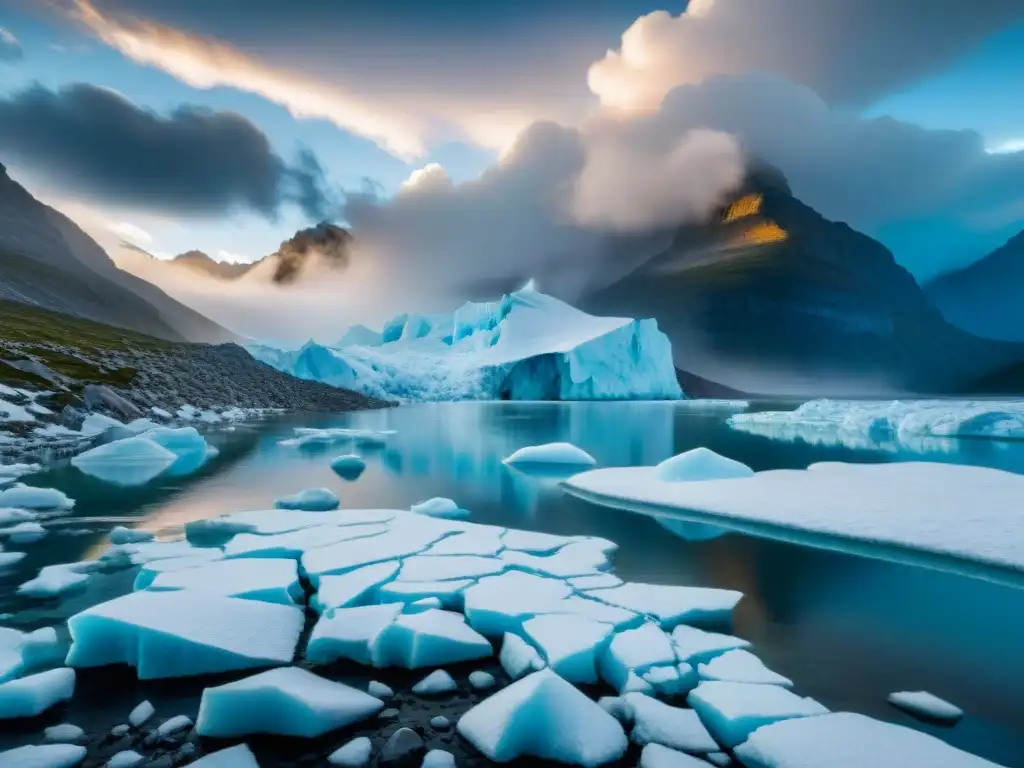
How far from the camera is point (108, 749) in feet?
10.9

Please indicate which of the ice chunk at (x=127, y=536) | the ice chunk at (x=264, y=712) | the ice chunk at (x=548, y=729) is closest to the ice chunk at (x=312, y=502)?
the ice chunk at (x=127, y=536)

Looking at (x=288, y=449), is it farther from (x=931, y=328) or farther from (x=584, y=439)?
(x=931, y=328)

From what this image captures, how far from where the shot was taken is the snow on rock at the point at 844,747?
3.08 m

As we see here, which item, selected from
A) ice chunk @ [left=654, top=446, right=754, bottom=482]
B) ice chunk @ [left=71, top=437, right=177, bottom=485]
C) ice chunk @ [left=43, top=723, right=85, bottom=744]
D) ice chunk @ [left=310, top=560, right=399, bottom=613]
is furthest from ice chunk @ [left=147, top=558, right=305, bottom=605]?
ice chunk @ [left=71, top=437, right=177, bottom=485]

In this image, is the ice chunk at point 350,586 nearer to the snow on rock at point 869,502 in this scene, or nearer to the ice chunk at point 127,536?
the ice chunk at point 127,536

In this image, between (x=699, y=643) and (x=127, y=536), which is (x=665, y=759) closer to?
(x=699, y=643)

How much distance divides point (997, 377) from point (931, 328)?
2671 centimetres

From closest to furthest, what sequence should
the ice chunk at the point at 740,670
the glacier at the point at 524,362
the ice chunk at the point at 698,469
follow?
1. the ice chunk at the point at 740,670
2. the ice chunk at the point at 698,469
3. the glacier at the point at 524,362

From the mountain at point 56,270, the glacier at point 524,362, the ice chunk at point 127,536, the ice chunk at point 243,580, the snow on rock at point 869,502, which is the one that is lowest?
the ice chunk at point 127,536

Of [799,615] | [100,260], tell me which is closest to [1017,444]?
[799,615]

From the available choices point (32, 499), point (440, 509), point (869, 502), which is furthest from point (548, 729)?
point (32, 499)

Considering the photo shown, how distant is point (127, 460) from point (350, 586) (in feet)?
41.5

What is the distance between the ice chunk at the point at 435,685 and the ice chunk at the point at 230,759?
1.11 m

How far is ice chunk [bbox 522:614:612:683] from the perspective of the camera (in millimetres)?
4137
